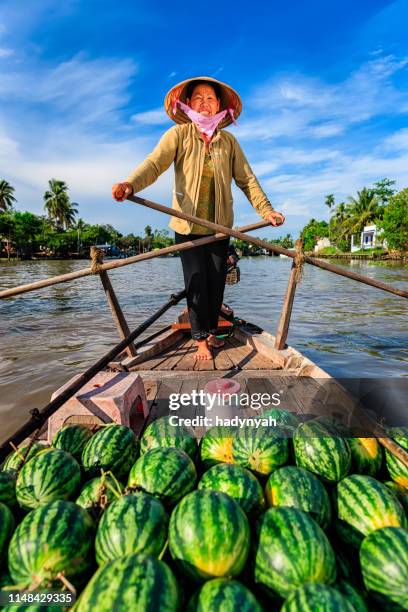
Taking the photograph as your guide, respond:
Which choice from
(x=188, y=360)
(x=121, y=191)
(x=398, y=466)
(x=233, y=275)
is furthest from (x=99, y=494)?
(x=233, y=275)

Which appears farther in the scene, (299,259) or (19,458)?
(299,259)

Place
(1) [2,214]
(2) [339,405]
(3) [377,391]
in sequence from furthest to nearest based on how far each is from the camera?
(1) [2,214]
(3) [377,391]
(2) [339,405]

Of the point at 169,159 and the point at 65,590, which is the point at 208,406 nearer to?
the point at 65,590

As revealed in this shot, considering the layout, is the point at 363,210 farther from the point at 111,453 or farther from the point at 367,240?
the point at 111,453

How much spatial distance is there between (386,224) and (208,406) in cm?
5447

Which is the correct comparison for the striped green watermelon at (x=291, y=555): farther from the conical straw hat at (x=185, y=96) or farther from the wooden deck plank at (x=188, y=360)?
the conical straw hat at (x=185, y=96)

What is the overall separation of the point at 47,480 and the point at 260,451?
1.09m

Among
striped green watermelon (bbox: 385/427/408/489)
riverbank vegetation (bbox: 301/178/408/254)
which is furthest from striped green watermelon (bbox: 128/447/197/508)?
riverbank vegetation (bbox: 301/178/408/254)

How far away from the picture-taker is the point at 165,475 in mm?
1646

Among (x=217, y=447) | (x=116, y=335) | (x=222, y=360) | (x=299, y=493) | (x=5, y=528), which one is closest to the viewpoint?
(x=5, y=528)

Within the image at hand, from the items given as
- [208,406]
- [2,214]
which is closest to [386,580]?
[208,406]

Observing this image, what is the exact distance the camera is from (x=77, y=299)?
17406mm

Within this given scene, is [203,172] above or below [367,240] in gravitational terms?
below

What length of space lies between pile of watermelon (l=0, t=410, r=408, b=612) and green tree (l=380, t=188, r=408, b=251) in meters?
53.9
